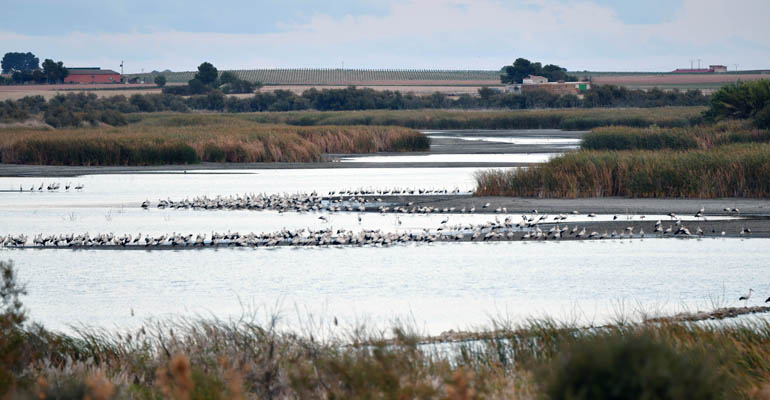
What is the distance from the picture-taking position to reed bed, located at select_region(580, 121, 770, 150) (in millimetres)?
41656

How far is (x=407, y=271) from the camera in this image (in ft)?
56.4

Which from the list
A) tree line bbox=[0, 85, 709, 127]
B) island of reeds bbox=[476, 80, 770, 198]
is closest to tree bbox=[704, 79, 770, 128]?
island of reeds bbox=[476, 80, 770, 198]

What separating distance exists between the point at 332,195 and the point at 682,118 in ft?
146

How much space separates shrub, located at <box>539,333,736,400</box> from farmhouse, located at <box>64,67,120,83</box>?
563 ft

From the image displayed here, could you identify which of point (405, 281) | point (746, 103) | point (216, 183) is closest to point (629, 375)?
point (405, 281)

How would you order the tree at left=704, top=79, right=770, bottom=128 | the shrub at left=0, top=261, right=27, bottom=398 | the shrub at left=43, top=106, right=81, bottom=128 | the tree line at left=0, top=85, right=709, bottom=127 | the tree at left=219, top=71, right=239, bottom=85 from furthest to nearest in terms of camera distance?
the tree at left=219, top=71, right=239, bottom=85 < the tree line at left=0, top=85, right=709, bottom=127 < the shrub at left=43, top=106, right=81, bottom=128 < the tree at left=704, top=79, right=770, bottom=128 < the shrub at left=0, top=261, right=27, bottom=398

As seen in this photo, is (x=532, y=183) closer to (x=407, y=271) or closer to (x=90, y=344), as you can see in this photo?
(x=407, y=271)

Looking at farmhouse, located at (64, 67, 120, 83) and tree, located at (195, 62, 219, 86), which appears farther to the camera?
farmhouse, located at (64, 67, 120, 83)

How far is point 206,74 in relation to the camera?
150 m

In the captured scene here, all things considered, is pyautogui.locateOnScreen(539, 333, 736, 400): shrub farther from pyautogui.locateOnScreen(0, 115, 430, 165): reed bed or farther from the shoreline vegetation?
pyautogui.locateOnScreen(0, 115, 430, 165): reed bed

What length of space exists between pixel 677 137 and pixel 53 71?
440 ft

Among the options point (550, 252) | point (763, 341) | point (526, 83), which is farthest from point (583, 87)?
point (763, 341)

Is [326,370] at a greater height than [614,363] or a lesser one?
lesser

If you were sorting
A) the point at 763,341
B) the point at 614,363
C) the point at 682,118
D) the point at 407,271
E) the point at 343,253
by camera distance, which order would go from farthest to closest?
1. the point at 682,118
2. the point at 343,253
3. the point at 407,271
4. the point at 763,341
5. the point at 614,363
